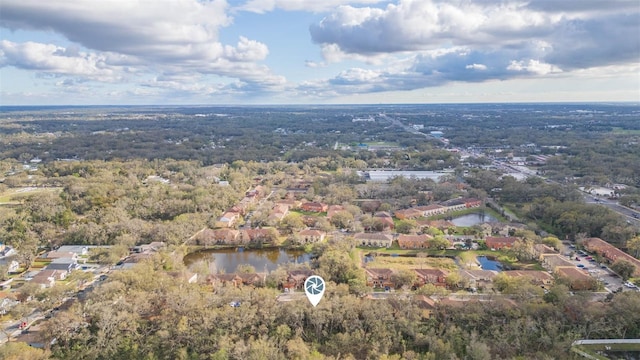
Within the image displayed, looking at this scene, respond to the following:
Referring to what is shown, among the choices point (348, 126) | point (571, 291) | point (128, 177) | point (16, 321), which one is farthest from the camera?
point (348, 126)

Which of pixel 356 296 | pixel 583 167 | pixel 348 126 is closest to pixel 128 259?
pixel 356 296

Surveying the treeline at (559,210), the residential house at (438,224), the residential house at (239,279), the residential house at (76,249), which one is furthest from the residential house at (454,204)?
the residential house at (76,249)

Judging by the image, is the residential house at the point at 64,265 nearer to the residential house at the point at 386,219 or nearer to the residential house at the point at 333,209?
the residential house at the point at 333,209

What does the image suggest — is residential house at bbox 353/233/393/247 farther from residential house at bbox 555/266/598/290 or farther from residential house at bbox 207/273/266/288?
residential house at bbox 555/266/598/290

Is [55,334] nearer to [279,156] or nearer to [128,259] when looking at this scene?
[128,259]

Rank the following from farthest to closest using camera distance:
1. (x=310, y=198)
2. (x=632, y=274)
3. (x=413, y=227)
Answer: (x=310, y=198) < (x=413, y=227) < (x=632, y=274)

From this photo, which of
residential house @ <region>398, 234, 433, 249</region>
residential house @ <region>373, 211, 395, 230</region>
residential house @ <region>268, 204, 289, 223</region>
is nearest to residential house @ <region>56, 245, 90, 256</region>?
residential house @ <region>268, 204, 289, 223</region>

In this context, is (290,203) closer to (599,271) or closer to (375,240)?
(375,240)
